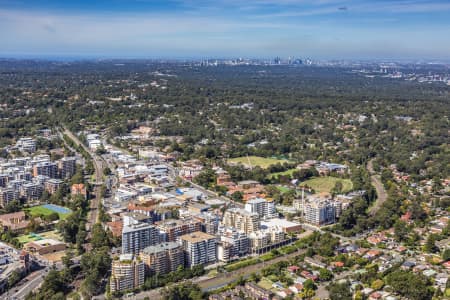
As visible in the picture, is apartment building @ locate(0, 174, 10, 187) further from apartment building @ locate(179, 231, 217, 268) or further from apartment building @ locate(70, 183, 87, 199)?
apartment building @ locate(179, 231, 217, 268)

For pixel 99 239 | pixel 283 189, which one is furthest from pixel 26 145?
pixel 99 239

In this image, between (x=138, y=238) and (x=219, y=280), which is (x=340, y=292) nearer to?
(x=219, y=280)

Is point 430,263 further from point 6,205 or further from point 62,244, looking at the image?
point 6,205

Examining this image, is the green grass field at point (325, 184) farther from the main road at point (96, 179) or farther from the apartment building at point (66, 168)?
the apartment building at point (66, 168)

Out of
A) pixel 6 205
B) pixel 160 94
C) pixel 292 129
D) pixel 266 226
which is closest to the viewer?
pixel 266 226

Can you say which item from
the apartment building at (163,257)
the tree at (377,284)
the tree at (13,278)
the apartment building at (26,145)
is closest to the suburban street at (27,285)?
the tree at (13,278)

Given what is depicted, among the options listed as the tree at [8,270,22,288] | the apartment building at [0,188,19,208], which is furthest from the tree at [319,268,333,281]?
the apartment building at [0,188,19,208]

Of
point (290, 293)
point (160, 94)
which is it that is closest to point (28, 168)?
point (290, 293)
